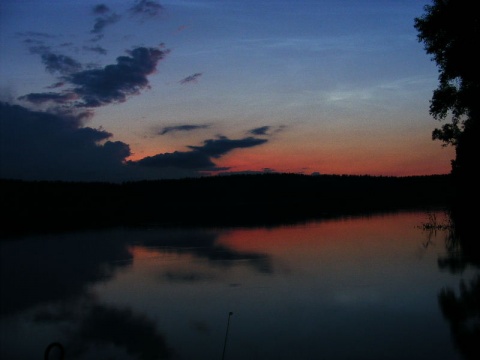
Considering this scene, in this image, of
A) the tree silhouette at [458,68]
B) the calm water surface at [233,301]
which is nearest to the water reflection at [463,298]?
the calm water surface at [233,301]

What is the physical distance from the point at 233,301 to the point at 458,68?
581 inches

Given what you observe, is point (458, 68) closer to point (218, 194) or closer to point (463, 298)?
point (463, 298)

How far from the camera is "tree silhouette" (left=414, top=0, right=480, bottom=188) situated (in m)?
19.9

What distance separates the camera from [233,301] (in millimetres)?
13062

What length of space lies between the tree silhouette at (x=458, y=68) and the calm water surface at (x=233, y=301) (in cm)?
522

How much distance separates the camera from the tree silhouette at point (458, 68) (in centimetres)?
1991

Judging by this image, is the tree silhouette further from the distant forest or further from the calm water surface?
the distant forest

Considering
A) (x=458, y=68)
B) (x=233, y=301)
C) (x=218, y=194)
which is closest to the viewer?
(x=233, y=301)

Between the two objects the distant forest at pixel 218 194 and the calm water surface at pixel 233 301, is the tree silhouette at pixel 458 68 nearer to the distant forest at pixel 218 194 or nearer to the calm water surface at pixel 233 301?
the calm water surface at pixel 233 301

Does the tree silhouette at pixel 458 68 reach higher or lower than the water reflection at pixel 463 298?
higher

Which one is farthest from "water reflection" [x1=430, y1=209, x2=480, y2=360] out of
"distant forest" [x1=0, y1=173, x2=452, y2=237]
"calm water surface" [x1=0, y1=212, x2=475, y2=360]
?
"distant forest" [x1=0, y1=173, x2=452, y2=237]

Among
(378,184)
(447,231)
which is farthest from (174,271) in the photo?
(378,184)

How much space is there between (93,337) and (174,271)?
7856 mm

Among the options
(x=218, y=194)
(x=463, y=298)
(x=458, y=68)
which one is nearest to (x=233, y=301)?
(x=463, y=298)
